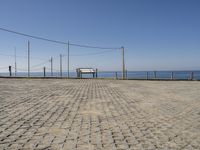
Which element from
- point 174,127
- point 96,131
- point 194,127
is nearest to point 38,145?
point 96,131

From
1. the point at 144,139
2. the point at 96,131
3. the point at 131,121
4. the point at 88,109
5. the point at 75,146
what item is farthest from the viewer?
the point at 88,109

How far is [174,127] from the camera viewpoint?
6.39 m

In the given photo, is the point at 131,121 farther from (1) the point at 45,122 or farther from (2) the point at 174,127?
(1) the point at 45,122

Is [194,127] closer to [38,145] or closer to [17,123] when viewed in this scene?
[38,145]

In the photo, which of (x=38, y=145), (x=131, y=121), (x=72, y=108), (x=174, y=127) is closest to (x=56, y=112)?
(x=72, y=108)

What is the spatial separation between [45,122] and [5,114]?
6.20 ft

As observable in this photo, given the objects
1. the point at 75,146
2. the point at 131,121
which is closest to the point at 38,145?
the point at 75,146

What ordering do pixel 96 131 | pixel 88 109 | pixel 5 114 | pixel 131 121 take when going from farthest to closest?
pixel 88 109, pixel 5 114, pixel 131 121, pixel 96 131

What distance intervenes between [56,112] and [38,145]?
3.39 metres

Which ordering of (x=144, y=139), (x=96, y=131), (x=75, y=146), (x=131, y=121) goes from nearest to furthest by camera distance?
(x=75, y=146), (x=144, y=139), (x=96, y=131), (x=131, y=121)

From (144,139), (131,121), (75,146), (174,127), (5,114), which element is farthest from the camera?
(5,114)

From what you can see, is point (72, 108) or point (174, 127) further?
point (72, 108)

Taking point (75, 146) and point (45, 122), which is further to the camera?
point (45, 122)

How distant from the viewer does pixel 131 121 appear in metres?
7.04
